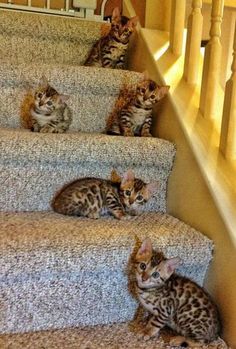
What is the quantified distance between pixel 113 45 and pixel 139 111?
356 millimetres

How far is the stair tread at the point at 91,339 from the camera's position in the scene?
0.91 m

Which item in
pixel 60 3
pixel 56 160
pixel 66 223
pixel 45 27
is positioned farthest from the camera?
pixel 60 3

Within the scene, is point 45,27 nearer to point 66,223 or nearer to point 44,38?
point 44,38

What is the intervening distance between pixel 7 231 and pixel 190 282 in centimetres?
46

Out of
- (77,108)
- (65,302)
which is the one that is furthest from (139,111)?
(65,302)

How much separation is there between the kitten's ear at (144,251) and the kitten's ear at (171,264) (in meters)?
0.05

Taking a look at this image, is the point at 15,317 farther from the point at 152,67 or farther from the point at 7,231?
the point at 152,67

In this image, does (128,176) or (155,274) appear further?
(128,176)

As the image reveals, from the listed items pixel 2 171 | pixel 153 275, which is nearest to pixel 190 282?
pixel 153 275

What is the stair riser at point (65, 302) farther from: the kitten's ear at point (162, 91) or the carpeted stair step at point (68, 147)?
the kitten's ear at point (162, 91)

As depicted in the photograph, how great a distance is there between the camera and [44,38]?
1664mm

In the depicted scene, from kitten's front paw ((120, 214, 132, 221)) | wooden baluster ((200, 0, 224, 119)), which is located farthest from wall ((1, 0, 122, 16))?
kitten's front paw ((120, 214, 132, 221))

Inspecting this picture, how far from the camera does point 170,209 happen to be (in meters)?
1.32

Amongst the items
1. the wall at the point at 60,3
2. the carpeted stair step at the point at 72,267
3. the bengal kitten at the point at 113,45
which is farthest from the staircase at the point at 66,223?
the wall at the point at 60,3
